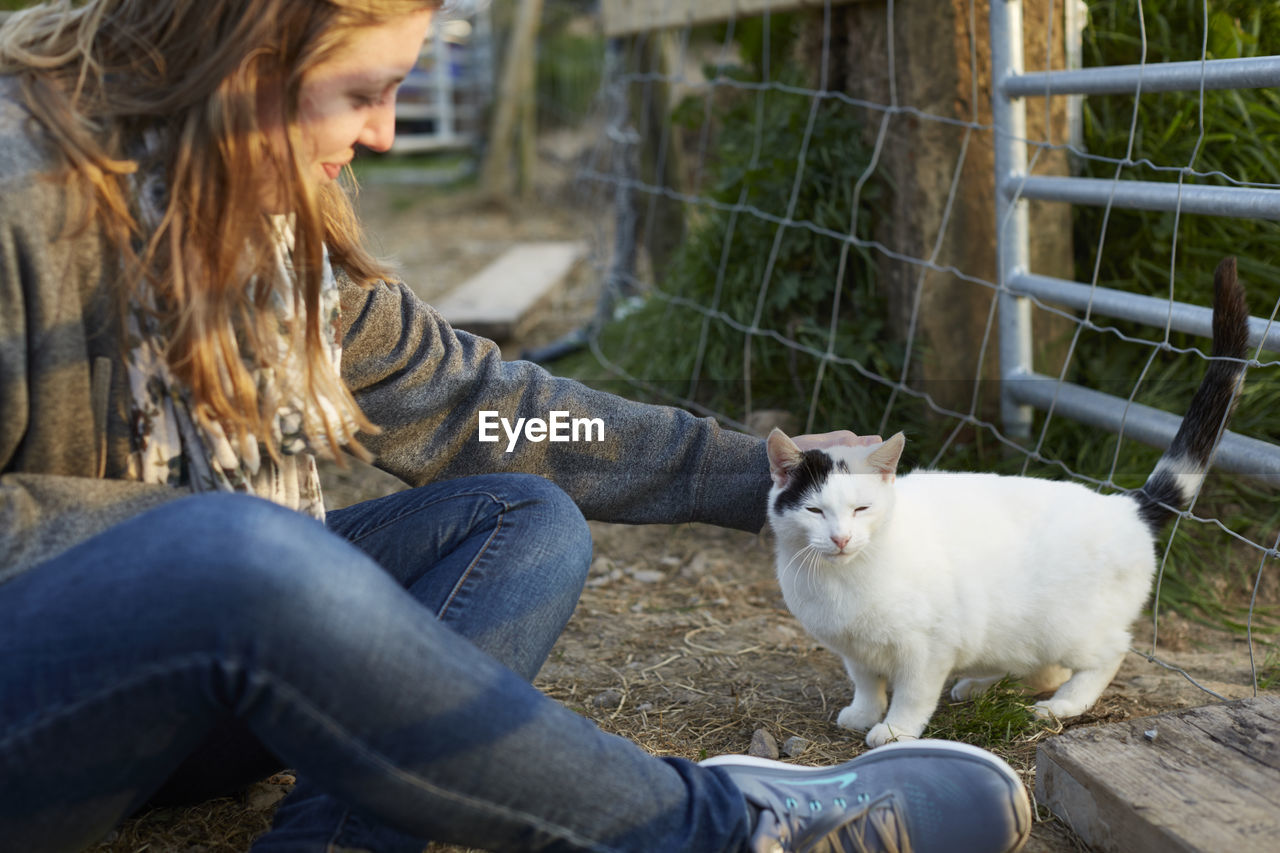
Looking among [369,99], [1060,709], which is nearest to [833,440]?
[1060,709]

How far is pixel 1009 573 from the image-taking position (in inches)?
71.4

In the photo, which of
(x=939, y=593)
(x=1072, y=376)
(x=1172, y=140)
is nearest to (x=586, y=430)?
(x=939, y=593)

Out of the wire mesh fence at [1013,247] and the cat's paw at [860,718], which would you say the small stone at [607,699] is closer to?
the cat's paw at [860,718]

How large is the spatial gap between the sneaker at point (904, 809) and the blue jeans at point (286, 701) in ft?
0.27

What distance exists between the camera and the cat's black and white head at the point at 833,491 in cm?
175

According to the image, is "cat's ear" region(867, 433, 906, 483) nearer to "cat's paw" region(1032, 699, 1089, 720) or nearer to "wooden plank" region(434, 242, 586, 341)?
"cat's paw" region(1032, 699, 1089, 720)

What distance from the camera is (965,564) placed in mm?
1800

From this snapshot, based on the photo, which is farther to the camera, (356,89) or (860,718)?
(860,718)

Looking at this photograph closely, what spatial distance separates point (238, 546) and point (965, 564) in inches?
47.2

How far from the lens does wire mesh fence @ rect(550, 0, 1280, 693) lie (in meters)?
2.22

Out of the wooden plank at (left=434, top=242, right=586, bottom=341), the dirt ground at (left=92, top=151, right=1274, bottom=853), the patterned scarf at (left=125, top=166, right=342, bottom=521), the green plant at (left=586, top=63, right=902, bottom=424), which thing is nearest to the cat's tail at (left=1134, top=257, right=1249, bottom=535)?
the dirt ground at (left=92, top=151, right=1274, bottom=853)

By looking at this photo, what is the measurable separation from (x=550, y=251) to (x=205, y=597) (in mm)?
4748

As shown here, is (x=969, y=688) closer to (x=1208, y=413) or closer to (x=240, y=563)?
(x=1208, y=413)

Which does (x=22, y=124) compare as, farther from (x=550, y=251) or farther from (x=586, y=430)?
(x=550, y=251)
